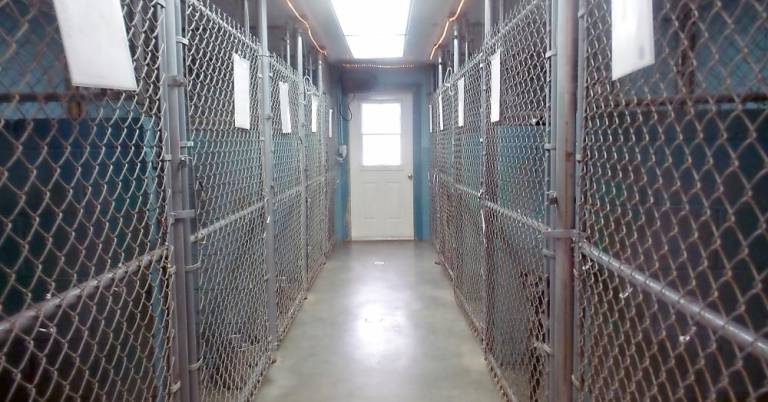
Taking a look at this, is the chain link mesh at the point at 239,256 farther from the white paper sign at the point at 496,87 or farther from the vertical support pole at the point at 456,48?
the vertical support pole at the point at 456,48

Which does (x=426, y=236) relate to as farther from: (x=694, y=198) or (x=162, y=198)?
(x=162, y=198)

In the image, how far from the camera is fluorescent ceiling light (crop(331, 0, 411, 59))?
443 cm

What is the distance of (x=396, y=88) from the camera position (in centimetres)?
790

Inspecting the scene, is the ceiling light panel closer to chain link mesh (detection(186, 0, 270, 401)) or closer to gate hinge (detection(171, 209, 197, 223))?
chain link mesh (detection(186, 0, 270, 401))

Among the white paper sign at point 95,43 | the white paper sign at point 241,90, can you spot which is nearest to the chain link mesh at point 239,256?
the white paper sign at point 241,90

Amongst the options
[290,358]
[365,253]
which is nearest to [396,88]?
[365,253]

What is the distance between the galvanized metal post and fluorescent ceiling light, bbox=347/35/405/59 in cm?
257

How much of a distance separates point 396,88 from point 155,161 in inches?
252

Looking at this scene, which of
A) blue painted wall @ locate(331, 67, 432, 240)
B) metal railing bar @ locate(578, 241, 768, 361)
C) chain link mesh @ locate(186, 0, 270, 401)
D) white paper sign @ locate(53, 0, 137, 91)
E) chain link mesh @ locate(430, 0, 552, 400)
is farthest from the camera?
blue painted wall @ locate(331, 67, 432, 240)

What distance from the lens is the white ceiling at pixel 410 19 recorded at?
447 cm

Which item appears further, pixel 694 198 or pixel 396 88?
pixel 396 88

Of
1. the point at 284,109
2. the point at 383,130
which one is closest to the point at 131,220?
the point at 284,109

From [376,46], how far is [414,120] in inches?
76.1

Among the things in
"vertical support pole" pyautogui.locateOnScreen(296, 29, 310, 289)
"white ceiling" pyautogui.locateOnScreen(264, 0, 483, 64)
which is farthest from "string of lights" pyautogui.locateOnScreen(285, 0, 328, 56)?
"vertical support pole" pyautogui.locateOnScreen(296, 29, 310, 289)
